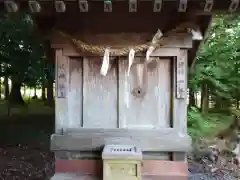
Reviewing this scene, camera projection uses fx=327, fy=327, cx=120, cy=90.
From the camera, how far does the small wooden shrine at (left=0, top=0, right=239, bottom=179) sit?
2.82 metres

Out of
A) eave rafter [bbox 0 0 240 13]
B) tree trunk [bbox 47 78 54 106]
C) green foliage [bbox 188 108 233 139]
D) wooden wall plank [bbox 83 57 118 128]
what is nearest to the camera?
eave rafter [bbox 0 0 240 13]

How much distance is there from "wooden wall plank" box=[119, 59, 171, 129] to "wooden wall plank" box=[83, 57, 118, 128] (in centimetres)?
7

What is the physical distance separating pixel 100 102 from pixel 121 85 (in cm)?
25

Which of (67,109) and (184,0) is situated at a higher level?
(184,0)

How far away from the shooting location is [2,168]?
6.23 meters

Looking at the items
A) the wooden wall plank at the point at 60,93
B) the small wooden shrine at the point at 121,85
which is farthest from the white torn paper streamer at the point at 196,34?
the wooden wall plank at the point at 60,93

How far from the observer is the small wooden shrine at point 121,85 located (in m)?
2.82

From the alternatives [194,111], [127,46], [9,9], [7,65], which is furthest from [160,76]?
[7,65]

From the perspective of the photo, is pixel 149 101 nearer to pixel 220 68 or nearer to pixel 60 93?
pixel 60 93

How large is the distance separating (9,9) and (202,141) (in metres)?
4.92

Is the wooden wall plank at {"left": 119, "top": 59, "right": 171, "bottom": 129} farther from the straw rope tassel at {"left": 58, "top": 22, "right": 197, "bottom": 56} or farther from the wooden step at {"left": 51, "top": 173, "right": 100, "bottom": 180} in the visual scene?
the wooden step at {"left": 51, "top": 173, "right": 100, "bottom": 180}

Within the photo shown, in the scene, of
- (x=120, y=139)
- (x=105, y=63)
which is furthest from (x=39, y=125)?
(x=105, y=63)

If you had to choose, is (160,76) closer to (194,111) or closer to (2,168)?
(194,111)

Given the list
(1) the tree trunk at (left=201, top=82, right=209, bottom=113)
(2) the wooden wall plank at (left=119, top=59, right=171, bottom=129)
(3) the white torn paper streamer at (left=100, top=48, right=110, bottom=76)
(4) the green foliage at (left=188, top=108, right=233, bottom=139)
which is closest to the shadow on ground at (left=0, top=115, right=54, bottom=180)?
(4) the green foliage at (left=188, top=108, right=233, bottom=139)
